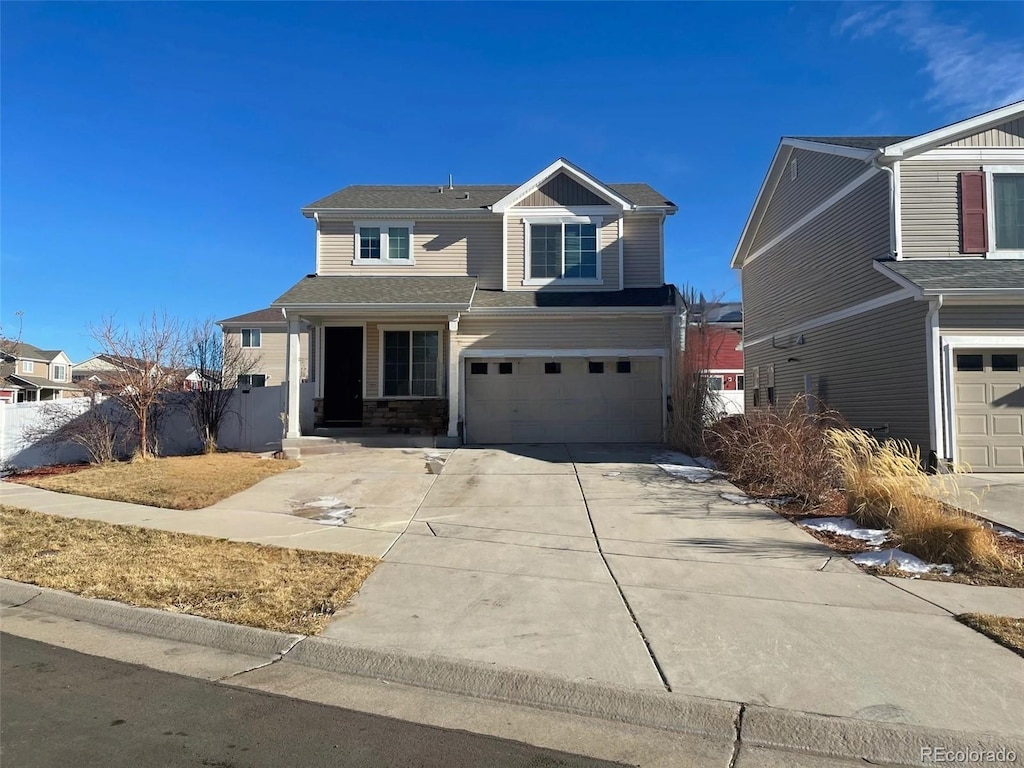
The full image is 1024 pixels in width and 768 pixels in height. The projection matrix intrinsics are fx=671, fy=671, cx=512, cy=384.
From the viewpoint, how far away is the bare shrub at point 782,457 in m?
9.66

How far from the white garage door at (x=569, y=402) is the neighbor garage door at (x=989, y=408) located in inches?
246

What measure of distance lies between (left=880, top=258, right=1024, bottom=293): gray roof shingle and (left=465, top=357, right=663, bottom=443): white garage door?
19.0 feet

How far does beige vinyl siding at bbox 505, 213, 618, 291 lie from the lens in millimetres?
17425

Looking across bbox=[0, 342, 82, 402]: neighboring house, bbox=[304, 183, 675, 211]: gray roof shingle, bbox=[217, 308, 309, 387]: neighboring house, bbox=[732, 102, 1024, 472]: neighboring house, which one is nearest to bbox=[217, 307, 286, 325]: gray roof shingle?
bbox=[217, 308, 309, 387]: neighboring house

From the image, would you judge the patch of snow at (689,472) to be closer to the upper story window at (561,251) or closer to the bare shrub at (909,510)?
the bare shrub at (909,510)

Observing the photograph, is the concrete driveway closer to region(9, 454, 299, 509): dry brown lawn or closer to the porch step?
region(9, 454, 299, 509): dry brown lawn

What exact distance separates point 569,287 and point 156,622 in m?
13.6

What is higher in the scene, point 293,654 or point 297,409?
point 297,409

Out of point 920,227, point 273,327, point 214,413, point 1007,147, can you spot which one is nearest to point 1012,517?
point 920,227

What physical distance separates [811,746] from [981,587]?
151 inches

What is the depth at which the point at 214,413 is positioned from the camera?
53.3ft

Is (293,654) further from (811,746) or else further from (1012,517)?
(1012,517)

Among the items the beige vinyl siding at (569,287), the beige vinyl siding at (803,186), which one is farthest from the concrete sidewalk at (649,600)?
the beige vinyl siding at (803,186)

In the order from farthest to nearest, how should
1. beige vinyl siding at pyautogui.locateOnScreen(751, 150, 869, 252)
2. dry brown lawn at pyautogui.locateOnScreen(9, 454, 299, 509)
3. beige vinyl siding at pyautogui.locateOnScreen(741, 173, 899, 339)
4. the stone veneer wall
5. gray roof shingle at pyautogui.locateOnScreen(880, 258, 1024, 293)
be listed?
1. the stone veneer wall
2. beige vinyl siding at pyautogui.locateOnScreen(751, 150, 869, 252)
3. beige vinyl siding at pyautogui.locateOnScreen(741, 173, 899, 339)
4. gray roof shingle at pyautogui.locateOnScreen(880, 258, 1024, 293)
5. dry brown lawn at pyautogui.locateOnScreen(9, 454, 299, 509)
